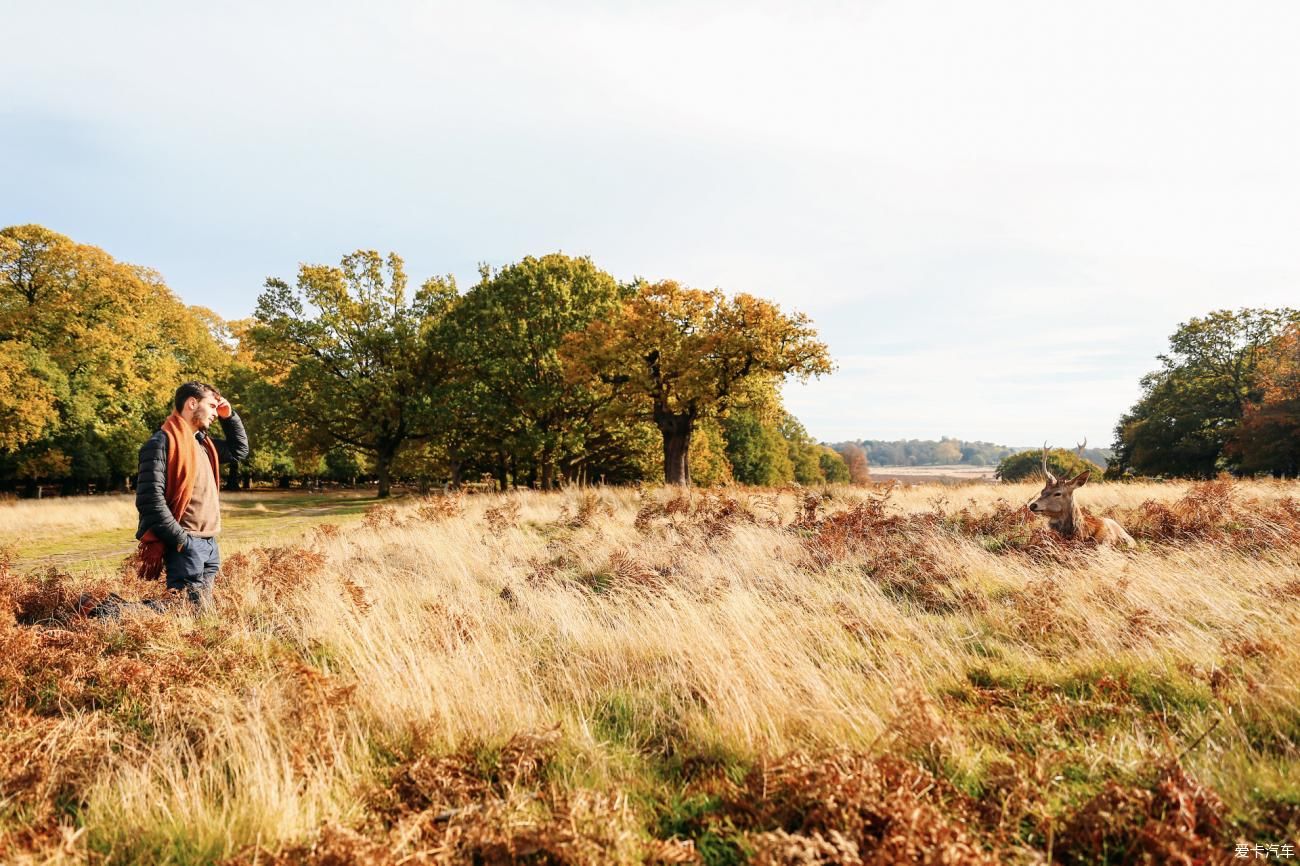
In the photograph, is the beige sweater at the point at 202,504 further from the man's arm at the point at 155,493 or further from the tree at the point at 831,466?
the tree at the point at 831,466

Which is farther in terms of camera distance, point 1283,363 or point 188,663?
point 1283,363

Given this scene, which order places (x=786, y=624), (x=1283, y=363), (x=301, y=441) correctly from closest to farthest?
(x=786, y=624), (x=301, y=441), (x=1283, y=363)

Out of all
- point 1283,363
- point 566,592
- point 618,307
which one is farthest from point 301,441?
point 1283,363

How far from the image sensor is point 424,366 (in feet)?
100

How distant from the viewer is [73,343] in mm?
27469

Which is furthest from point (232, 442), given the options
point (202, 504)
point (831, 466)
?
point (831, 466)

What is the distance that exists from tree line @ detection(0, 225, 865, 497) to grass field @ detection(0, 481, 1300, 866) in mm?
17268

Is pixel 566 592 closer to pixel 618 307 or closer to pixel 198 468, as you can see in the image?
pixel 198 468

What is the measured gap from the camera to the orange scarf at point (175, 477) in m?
5.39

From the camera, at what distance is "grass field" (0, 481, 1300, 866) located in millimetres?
2566

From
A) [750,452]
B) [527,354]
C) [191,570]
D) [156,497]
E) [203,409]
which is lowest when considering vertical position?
[191,570]

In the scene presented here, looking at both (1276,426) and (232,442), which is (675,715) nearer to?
(232,442)

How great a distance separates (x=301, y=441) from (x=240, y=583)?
26.3 metres

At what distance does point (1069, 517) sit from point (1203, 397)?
47.0 m
